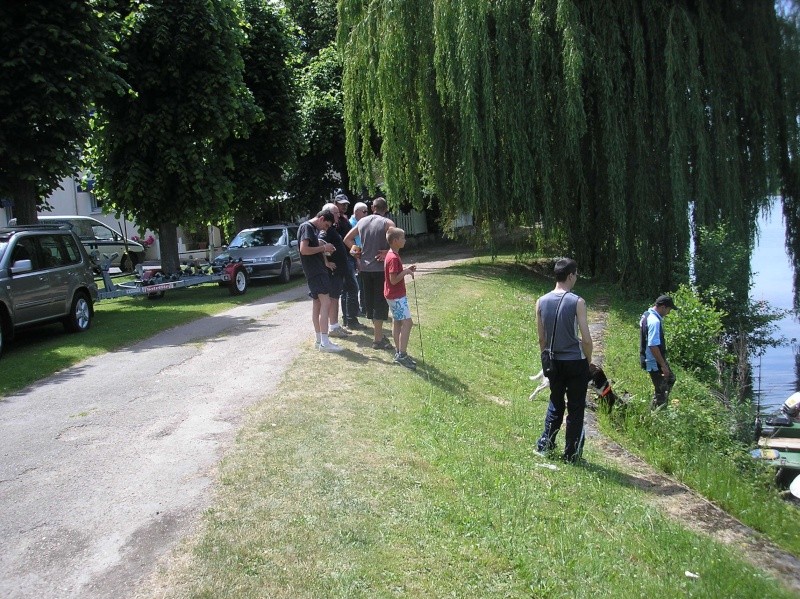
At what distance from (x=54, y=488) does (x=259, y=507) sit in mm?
1780

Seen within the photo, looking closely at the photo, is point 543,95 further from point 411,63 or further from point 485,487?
point 485,487

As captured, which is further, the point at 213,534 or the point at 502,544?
the point at 502,544

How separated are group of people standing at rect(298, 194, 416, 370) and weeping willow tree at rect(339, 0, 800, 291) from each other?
857cm

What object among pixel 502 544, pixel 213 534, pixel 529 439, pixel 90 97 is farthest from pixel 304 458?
pixel 90 97

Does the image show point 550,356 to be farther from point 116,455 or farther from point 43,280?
point 43,280

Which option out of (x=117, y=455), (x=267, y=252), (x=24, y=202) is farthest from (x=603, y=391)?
(x=267, y=252)

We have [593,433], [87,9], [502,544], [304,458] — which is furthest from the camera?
[87,9]

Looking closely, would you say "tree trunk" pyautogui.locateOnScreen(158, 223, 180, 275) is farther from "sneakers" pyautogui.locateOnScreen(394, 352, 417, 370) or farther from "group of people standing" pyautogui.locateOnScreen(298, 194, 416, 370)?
"sneakers" pyautogui.locateOnScreen(394, 352, 417, 370)

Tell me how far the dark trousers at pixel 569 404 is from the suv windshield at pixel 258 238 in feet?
50.5

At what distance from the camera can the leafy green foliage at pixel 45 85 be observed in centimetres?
1406

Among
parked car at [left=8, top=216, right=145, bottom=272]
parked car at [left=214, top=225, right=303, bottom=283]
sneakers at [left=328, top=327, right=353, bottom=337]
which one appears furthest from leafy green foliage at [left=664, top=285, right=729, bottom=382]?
parked car at [left=8, top=216, right=145, bottom=272]

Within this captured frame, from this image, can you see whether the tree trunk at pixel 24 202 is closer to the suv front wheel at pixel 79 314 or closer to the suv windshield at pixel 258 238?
the suv front wheel at pixel 79 314

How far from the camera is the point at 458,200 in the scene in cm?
2081

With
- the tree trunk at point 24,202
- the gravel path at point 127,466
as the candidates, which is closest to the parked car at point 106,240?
the tree trunk at point 24,202
